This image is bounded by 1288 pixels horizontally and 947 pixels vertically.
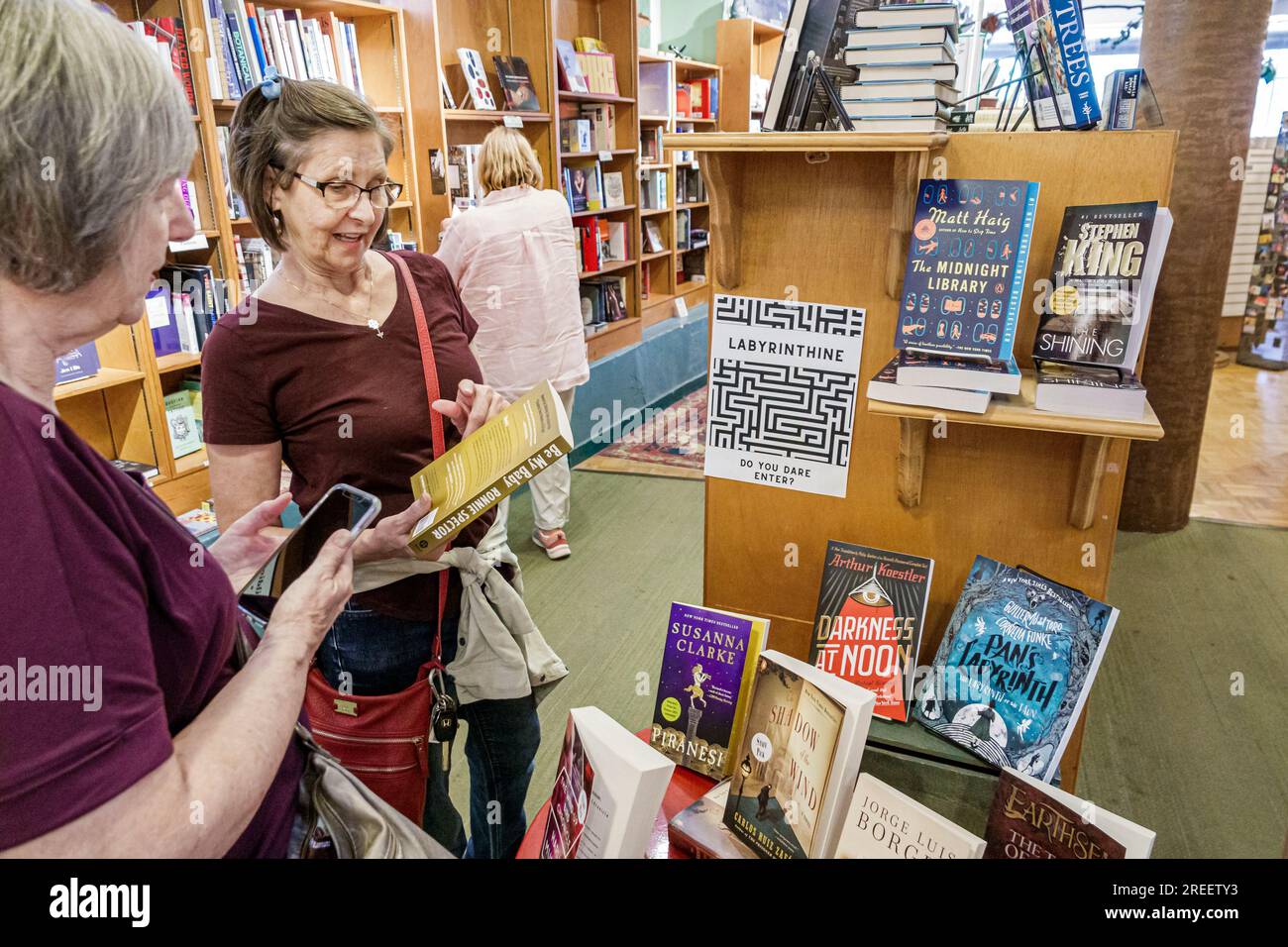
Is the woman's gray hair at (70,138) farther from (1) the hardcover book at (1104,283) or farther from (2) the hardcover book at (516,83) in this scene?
(2) the hardcover book at (516,83)

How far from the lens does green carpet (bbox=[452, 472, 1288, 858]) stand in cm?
246

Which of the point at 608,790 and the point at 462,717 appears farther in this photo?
the point at 462,717

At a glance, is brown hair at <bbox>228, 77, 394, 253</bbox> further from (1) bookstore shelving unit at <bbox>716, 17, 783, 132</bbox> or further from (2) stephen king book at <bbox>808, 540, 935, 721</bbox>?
(1) bookstore shelving unit at <bbox>716, 17, 783, 132</bbox>

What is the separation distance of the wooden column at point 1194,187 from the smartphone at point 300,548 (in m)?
3.93

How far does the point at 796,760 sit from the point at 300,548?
75 cm

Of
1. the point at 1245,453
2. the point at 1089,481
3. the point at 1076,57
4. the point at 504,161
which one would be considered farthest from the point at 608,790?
the point at 1245,453

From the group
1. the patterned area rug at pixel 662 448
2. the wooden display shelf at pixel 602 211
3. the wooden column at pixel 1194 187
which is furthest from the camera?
the wooden display shelf at pixel 602 211

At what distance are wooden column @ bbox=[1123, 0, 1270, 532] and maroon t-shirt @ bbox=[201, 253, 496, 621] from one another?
3687mm

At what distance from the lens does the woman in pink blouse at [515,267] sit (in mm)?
3279

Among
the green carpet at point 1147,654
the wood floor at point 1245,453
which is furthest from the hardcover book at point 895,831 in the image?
the wood floor at point 1245,453

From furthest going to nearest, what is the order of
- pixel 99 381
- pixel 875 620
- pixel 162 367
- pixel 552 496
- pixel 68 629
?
pixel 552 496, pixel 162 367, pixel 99 381, pixel 875 620, pixel 68 629

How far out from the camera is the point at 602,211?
5.91 metres

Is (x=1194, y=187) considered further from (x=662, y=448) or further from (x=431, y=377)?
(x=431, y=377)
